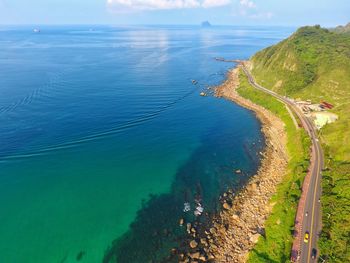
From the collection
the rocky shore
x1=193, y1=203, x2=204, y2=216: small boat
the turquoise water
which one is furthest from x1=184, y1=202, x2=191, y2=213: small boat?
the rocky shore

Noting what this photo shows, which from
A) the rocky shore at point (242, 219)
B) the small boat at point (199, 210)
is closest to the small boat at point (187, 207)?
the small boat at point (199, 210)

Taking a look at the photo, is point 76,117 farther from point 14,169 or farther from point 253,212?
point 253,212

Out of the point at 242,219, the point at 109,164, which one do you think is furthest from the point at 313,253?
the point at 109,164

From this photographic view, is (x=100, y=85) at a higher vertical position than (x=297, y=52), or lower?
lower

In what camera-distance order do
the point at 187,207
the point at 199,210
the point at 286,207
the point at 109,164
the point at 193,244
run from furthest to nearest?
1. the point at 109,164
2. the point at 187,207
3. the point at 199,210
4. the point at 286,207
5. the point at 193,244

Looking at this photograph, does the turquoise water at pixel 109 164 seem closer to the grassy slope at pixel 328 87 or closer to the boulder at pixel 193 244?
the boulder at pixel 193 244

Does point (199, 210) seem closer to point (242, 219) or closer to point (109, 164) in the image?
point (242, 219)

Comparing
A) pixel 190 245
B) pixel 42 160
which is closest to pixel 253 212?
pixel 190 245
